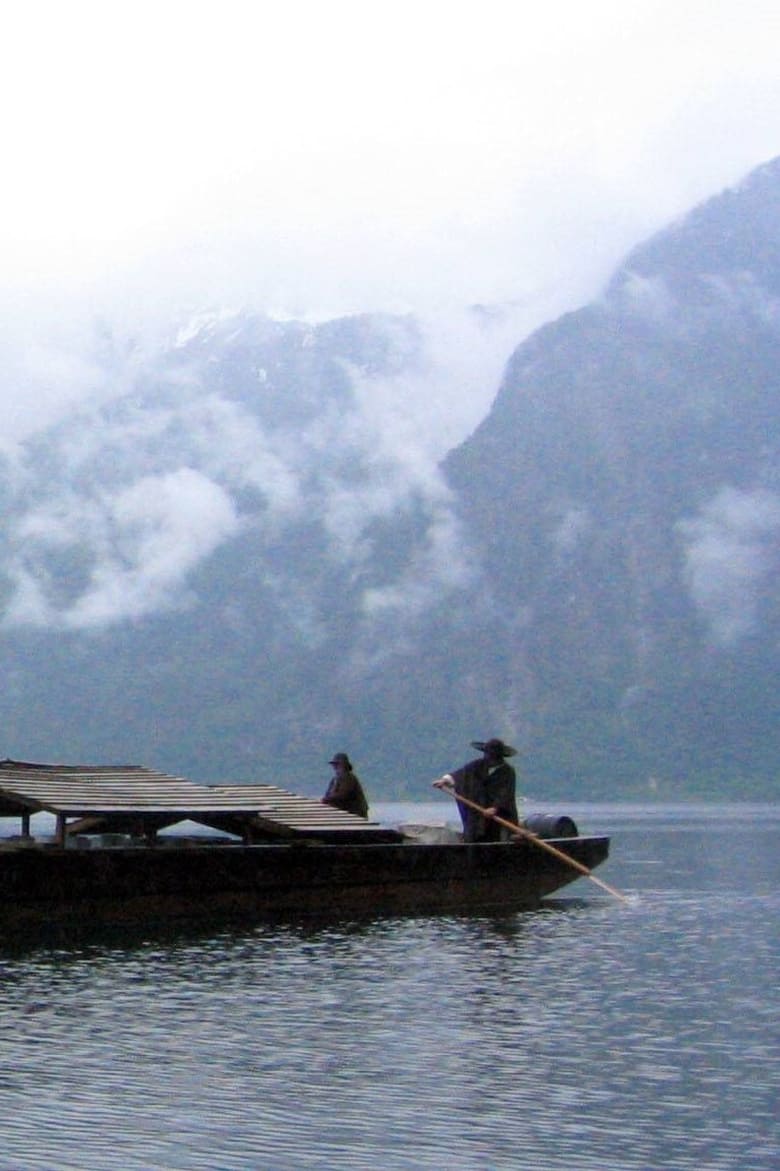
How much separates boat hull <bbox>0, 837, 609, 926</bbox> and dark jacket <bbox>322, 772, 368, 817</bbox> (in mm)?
2755

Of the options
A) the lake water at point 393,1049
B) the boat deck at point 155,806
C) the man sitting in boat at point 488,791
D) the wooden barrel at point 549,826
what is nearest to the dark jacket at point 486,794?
the man sitting in boat at point 488,791

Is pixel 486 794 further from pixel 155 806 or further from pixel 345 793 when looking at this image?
pixel 155 806

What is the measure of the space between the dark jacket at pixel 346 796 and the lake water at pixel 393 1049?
5.27 meters

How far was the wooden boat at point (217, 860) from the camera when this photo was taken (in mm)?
29906

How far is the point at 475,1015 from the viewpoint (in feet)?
68.3

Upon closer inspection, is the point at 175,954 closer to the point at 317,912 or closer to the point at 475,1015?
the point at 317,912

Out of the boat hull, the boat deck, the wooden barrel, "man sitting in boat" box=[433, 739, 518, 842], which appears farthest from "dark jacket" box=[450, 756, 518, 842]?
the boat deck

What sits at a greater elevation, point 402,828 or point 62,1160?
point 402,828

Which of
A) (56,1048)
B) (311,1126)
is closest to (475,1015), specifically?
(56,1048)

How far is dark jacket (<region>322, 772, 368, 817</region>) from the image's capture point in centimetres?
3750

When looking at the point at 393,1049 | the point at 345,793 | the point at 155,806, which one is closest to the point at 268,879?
the point at 155,806

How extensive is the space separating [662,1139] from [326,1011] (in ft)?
25.5

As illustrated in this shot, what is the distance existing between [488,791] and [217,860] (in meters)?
7.53

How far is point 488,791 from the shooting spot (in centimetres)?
3719
